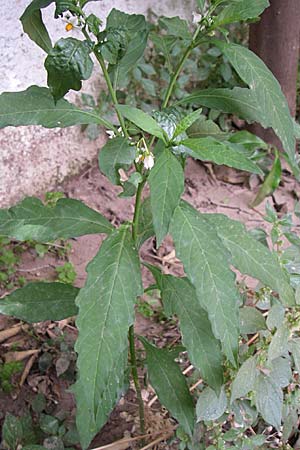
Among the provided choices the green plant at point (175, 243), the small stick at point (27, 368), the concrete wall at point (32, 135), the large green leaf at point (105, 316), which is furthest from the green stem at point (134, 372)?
the concrete wall at point (32, 135)

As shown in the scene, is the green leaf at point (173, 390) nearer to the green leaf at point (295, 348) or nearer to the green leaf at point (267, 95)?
the green leaf at point (295, 348)

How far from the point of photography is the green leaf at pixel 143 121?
57.0 inches

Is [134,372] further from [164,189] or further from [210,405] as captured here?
[164,189]

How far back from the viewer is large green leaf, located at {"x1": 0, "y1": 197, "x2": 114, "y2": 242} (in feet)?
5.50

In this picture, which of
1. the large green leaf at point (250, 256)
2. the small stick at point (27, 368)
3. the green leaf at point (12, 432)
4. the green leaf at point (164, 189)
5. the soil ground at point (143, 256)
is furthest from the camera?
the small stick at point (27, 368)

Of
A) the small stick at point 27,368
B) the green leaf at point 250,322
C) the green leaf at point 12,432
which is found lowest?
the small stick at point 27,368

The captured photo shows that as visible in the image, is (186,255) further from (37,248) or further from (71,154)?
(71,154)

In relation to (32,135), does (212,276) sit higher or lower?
higher

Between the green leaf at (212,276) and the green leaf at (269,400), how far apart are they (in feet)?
1.17

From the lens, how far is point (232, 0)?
1662 mm

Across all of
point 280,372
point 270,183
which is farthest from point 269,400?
point 270,183

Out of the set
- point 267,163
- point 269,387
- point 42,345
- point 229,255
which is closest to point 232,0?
point 229,255

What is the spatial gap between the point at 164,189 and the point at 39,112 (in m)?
0.45

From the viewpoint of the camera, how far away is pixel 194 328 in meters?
1.66
